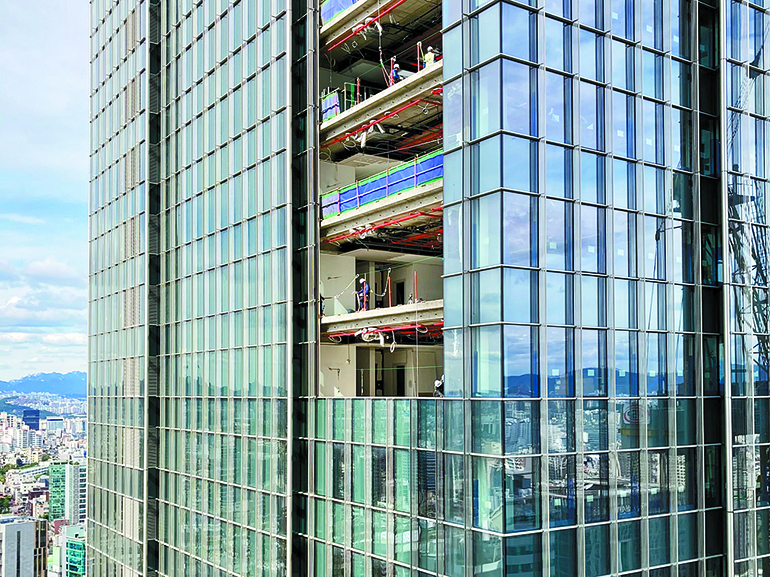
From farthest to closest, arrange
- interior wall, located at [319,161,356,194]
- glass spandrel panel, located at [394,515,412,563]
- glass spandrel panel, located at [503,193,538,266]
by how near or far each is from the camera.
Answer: interior wall, located at [319,161,356,194], glass spandrel panel, located at [394,515,412,563], glass spandrel panel, located at [503,193,538,266]

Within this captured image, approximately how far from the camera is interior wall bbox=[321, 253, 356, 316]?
33.4 m

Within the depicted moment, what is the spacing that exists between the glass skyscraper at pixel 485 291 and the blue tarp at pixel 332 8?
0.27 ft

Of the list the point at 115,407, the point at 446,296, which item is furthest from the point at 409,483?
the point at 115,407

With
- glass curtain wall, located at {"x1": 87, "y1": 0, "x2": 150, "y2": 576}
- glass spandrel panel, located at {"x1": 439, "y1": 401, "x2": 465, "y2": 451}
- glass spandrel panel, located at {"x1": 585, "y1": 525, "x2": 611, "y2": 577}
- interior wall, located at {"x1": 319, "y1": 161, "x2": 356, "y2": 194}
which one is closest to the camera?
glass spandrel panel, located at {"x1": 585, "y1": 525, "x2": 611, "y2": 577}

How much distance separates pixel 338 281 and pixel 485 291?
40.6 feet

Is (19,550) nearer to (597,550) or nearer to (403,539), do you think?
(403,539)

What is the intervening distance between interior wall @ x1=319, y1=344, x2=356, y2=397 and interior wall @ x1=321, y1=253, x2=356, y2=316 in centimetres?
182

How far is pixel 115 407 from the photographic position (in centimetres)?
4872

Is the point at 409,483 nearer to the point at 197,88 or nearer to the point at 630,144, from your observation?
the point at 630,144

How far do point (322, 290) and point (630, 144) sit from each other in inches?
521

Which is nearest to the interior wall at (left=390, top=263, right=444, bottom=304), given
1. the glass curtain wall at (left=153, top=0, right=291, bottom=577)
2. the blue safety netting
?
the blue safety netting

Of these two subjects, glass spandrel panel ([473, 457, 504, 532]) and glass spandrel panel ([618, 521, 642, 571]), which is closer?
glass spandrel panel ([473, 457, 504, 532])

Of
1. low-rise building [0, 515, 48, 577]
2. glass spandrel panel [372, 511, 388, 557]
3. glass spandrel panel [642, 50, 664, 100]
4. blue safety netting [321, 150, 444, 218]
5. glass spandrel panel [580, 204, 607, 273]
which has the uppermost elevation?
glass spandrel panel [642, 50, 664, 100]

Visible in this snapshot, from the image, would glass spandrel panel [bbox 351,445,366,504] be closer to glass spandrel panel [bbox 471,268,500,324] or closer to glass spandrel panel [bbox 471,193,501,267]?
glass spandrel panel [bbox 471,268,500,324]
